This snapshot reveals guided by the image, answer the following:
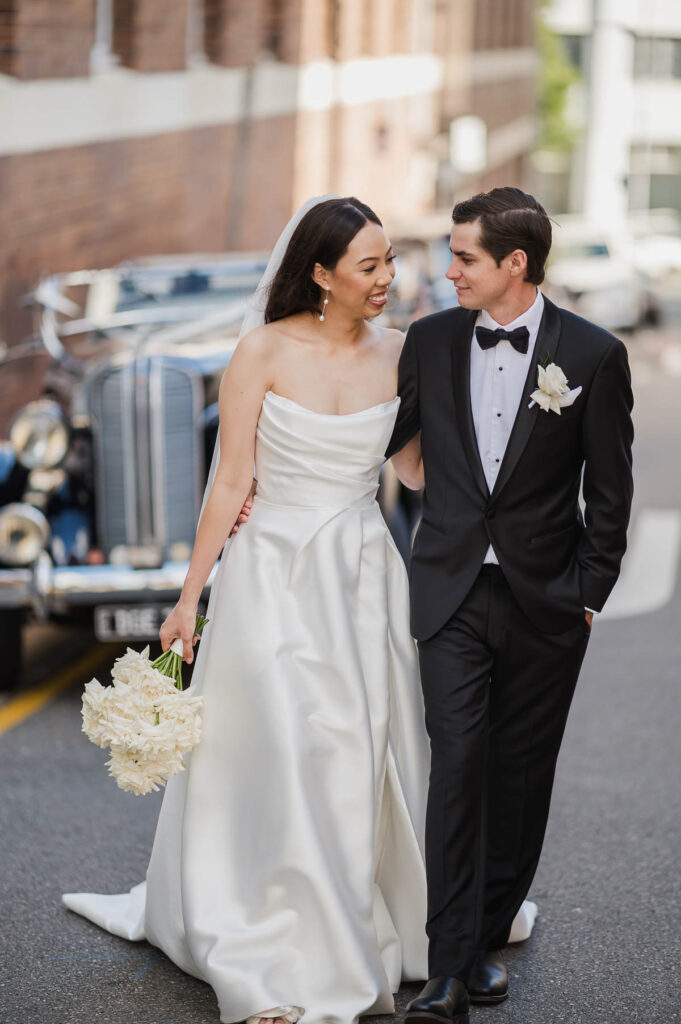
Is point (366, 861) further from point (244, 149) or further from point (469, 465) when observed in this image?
point (244, 149)

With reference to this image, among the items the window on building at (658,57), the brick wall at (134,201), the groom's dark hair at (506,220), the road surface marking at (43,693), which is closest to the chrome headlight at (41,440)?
the road surface marking at (43,693)

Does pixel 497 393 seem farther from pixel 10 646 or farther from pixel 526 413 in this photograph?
pixel 10 646

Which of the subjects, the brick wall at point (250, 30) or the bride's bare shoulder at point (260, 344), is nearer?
the bride's bare shoulder at point (260, 344)

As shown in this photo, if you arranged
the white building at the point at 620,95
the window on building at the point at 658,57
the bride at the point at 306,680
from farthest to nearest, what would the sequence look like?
the window on building at the point at 658,57, the white building at the point at 620,95, the bride at the point at 306,680

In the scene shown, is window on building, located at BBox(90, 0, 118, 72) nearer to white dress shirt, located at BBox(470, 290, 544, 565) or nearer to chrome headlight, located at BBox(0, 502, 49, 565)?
chrome headlight, located at BBox(0, 502, 49, 565)

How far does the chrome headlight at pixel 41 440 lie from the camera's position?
22.4ft

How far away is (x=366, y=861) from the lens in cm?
381

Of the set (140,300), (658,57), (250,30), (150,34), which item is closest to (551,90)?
(658,57)

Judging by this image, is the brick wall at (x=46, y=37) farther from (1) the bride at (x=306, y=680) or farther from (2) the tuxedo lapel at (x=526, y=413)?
(2) the tuxedo lapel at (x=526, y=413)

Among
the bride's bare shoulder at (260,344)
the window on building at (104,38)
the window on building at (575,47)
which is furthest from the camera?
the window on building at (575,47)

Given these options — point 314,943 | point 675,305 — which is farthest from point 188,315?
point 675,305

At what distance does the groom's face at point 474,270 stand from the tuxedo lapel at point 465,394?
100 mm

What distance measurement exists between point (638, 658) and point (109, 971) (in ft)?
13.4

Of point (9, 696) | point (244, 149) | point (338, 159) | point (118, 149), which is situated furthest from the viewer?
point (338, 159)
